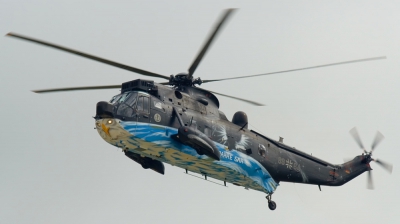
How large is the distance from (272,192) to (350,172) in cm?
596

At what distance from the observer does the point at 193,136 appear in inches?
898

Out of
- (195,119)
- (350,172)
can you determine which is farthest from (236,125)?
(350,172)

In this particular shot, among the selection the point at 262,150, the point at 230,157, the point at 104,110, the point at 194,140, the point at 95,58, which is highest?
the point at 95,58

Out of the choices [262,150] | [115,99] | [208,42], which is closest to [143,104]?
[115,99]

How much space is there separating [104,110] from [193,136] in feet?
12.6

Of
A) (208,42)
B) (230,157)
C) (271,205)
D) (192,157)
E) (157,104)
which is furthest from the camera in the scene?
(271,205)

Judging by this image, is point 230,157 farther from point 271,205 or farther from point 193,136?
point 271,205

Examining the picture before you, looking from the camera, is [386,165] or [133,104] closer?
[133,104]

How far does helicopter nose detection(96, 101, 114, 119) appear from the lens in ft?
70.8

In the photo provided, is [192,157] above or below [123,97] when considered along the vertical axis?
below

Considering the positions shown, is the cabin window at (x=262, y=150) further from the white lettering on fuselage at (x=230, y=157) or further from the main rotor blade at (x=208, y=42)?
the main rotor blade at (x=208, y=42)

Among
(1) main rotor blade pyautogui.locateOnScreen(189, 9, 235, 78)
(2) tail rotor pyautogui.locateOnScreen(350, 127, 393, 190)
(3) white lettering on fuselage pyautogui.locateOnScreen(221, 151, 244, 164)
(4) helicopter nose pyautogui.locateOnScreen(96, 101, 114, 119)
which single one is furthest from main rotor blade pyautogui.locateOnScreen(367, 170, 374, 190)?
(4) helicopter nose pyautogui.locateOnScreen(96, 101, 114, 119)

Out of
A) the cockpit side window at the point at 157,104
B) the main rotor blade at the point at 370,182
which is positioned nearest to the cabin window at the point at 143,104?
the cockpit side window at the point at 157,104

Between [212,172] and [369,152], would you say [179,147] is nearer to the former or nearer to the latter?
[212,172]
